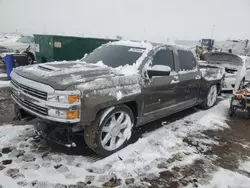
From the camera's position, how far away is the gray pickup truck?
3.14 meters

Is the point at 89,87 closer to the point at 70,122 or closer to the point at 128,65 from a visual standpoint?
the point at 70,122

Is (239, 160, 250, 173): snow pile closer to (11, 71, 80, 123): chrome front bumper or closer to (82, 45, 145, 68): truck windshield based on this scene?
(82, 45, 145, 68): truck windshield

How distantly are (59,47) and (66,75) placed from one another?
7.29m

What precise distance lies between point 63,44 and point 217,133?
7.60 meters

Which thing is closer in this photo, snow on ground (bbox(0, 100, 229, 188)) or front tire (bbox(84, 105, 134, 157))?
snow on ground (bbox(0, 100, 229, 188))

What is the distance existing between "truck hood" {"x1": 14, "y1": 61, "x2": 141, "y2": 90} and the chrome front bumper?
8cm

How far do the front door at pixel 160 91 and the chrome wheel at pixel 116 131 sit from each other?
45cm

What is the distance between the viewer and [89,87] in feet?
10.6

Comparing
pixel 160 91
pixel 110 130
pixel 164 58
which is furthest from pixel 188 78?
pixel 110 130

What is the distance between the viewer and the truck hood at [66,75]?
314 cm

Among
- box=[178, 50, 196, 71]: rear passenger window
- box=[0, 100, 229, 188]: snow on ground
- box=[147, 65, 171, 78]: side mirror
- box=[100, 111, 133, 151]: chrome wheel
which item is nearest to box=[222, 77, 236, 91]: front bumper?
box=[178, 50, 196, 71]: rear passenger window

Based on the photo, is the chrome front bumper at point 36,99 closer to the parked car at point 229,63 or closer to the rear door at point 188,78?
the rear door at point 188,78

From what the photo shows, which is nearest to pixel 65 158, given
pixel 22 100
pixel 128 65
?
pixel 22 100

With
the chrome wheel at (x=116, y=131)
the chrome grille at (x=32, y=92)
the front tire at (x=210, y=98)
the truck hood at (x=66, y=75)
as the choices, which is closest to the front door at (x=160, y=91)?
the chrome wheel at (x=116, y=131)
